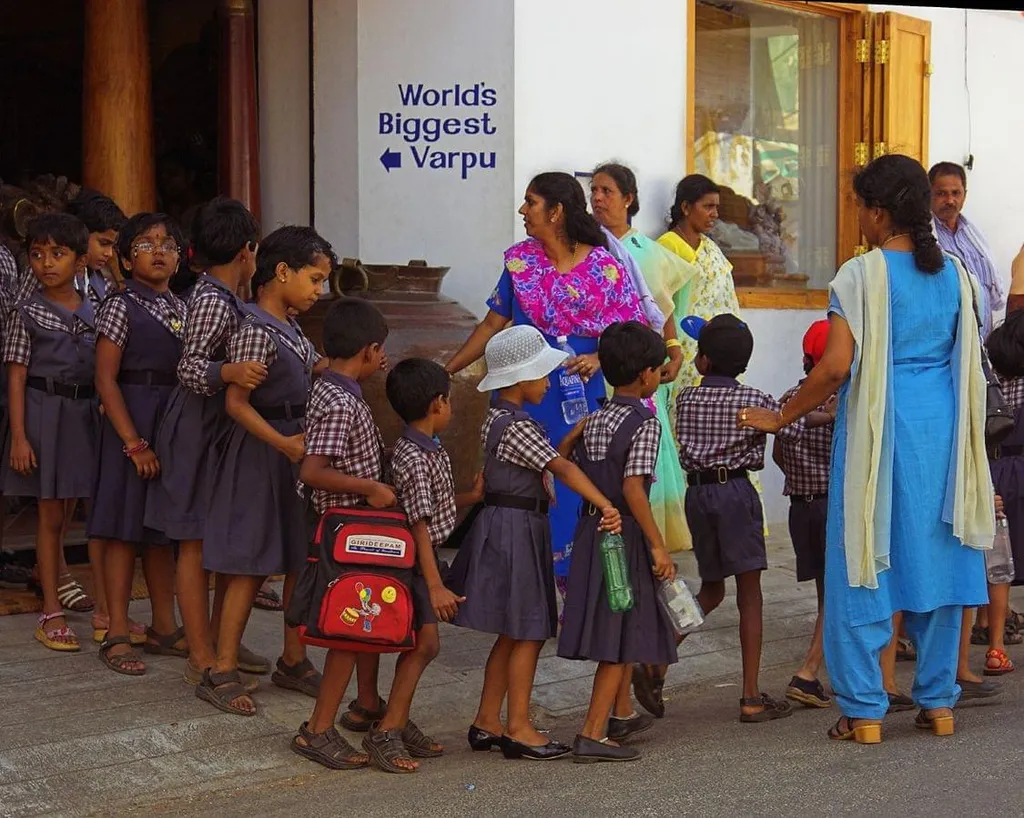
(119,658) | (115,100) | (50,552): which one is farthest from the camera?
(115,100)

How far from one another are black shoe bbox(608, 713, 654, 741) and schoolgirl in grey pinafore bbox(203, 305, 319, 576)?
115 cm

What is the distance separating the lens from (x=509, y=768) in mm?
4668

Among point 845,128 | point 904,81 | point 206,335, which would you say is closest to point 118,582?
point 206,335

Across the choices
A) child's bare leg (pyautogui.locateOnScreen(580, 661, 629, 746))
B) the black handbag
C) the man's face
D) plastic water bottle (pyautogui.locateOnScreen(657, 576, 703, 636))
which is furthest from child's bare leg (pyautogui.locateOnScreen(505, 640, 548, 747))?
the man's face

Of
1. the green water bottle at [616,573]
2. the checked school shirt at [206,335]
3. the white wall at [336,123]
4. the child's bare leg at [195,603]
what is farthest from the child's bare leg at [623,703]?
the white wall at [336,123]

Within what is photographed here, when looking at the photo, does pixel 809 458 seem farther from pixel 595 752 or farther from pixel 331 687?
pixel 331 687

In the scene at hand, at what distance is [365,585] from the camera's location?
14.6 ft

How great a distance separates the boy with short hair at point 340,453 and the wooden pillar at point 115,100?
3.20 metres

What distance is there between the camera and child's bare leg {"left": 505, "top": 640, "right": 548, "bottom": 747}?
471cm

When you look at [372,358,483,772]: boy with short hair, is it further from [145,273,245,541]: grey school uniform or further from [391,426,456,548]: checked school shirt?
[145,273,245,541]: grey school uniform

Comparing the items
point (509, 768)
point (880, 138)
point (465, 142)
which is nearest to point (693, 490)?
point (509, 768)

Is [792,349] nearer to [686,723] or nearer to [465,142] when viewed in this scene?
[465,142]

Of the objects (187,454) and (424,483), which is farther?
(187,454)

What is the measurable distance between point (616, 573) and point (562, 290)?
5.13ft
